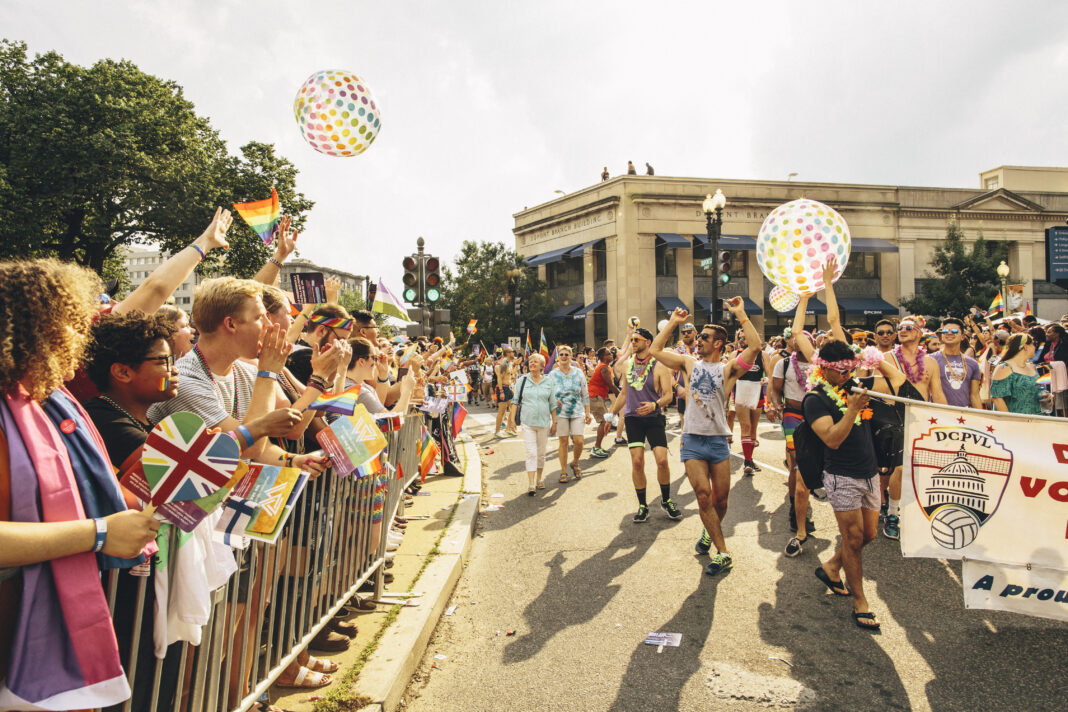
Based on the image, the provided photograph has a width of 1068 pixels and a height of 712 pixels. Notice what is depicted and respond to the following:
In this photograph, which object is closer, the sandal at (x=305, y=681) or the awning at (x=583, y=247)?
the sandal at (x=305, y=681)

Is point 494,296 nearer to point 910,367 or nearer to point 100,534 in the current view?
point 910,367

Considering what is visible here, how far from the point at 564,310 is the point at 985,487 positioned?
34.2 meters

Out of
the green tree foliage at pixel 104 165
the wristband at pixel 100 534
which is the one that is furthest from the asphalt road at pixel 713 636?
the green tree foliage at pixel 104 165

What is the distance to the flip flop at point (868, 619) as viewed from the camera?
4.25 metres

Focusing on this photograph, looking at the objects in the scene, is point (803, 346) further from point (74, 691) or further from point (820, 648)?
point (74, 691)

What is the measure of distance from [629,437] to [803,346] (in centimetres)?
214

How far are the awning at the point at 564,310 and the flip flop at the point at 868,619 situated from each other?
3287cm

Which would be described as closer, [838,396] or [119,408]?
[119,408]

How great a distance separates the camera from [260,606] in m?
2.79

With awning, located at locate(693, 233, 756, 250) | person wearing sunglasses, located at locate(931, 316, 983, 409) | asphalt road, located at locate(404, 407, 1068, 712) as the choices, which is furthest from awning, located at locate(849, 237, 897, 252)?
asphalt road, located at locate(404, 407, 1068, 712)

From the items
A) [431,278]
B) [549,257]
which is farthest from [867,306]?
[431,278]

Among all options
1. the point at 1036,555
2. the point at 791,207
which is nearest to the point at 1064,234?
the point at 791,207

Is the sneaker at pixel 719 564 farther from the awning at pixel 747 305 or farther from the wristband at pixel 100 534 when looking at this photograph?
the awning at pixel 747 305

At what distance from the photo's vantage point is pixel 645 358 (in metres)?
7.66
